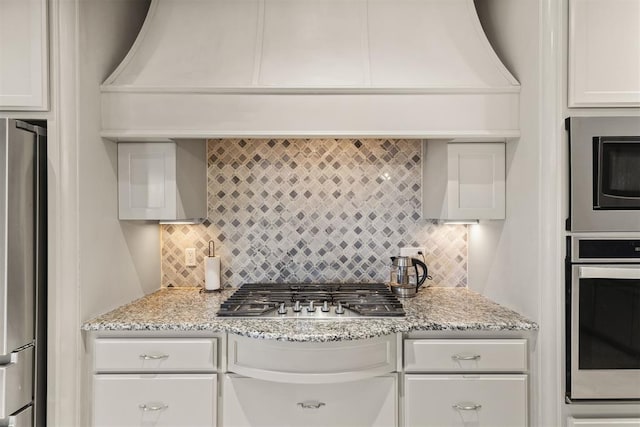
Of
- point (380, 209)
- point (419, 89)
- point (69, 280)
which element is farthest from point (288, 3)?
point (69, 280)

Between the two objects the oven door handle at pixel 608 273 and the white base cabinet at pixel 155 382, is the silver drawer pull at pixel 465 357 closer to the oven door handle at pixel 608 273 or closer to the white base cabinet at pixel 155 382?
the oven door handle at pixel 608 273

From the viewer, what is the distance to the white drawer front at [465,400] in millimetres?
1761

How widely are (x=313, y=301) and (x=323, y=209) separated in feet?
2.24

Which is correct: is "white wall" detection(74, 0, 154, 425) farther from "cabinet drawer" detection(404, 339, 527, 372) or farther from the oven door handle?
the oven door handle

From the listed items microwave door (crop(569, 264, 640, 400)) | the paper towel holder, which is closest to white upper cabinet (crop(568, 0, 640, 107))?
microwave door (crop(569, 264, 640, 400))

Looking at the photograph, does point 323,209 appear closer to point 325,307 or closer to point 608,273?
point 325,307

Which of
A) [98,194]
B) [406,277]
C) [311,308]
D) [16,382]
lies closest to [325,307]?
[311,308]

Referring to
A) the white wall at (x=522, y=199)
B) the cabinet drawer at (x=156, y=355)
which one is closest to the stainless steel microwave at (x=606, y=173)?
the white wall at (x=522, y=199)

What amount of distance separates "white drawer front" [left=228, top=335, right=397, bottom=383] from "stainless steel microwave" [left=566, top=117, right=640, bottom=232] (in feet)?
3.26

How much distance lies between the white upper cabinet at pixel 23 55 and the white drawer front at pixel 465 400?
6.50ft

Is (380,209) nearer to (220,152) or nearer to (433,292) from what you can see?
(433,292)

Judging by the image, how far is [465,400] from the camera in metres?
1.76

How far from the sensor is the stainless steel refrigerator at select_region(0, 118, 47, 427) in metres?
1.60

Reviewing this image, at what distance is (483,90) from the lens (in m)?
1.92
